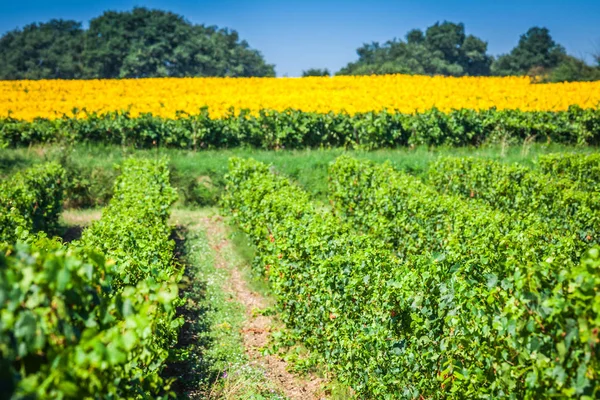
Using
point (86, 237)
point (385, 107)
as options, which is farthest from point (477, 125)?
point (86, 237)

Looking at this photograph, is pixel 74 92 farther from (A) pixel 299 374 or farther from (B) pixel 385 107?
(A) pixel 299 374

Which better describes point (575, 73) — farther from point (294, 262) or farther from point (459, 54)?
point (459, 54)

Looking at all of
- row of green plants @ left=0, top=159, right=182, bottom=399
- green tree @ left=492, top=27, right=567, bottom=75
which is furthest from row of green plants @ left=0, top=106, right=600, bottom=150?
green tree @ left=492, top=27, right=567, bottom=75

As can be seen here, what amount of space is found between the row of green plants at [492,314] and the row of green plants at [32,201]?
5.34 m

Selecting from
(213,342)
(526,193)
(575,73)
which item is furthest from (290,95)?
(575,73)

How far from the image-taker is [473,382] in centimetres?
414

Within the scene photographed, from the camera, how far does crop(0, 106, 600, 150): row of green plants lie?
1981 cm

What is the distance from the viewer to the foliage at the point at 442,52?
71.3m

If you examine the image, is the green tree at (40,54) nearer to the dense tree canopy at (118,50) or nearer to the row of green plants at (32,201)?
the dense tree canopy at (118,50)

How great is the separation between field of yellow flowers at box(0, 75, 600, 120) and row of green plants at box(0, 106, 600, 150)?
3.07ft

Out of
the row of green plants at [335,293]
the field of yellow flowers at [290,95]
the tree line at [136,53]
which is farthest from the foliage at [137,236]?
the tree line at [136,53]

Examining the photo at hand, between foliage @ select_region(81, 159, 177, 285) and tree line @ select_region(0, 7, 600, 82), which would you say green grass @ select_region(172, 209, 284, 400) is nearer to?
foliage @ select_region(81, 159, 177, 285)

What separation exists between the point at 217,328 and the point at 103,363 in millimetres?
5768

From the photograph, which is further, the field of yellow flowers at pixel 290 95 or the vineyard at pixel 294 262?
the field of yellow flowers at pixel 290 95
